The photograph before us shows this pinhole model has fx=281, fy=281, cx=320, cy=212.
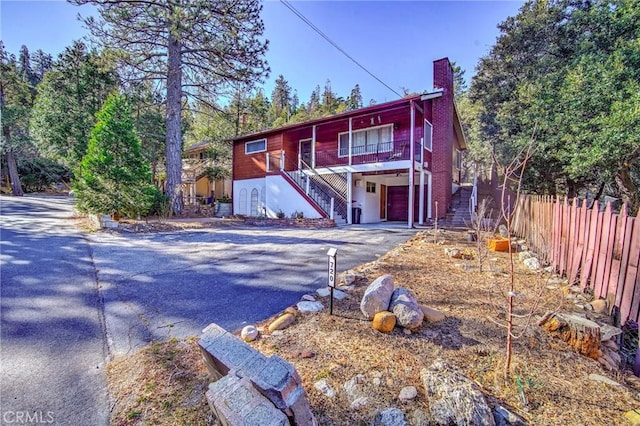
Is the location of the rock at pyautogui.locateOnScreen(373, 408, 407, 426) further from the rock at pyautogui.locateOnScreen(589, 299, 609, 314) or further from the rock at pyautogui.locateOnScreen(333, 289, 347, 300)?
the rock at pyautogui.locateOnScreen(589, 299, 609, 314)

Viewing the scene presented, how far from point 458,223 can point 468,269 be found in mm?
8349

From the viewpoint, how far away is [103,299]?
3.54 metres

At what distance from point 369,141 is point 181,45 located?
1030 cm

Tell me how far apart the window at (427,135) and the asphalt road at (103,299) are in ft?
26.5

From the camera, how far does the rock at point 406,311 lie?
8.54ft

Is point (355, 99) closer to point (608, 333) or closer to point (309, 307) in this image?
point (309, 307)

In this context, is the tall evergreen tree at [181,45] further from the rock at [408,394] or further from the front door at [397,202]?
the rock at [408,394]

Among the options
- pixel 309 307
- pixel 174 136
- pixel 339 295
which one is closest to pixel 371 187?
pixel 174 136

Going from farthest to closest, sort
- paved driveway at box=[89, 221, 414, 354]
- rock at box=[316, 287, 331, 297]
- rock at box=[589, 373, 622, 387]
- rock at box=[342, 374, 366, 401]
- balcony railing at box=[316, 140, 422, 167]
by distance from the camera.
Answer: balcony railing at box=[316, 140, 422, 167], rock at box=[316, 287, 331, 297], paved driveway at box=[89, 221, 414, 354], rock at box=[589, 373, 622, 387], rock at box=[342, 374, 366, 401]

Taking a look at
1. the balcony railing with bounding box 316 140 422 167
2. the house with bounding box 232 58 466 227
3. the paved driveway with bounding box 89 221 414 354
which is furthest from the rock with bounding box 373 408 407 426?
the balcony railing with bounding box 316 140 422 167

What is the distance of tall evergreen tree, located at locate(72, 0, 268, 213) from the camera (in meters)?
11.4

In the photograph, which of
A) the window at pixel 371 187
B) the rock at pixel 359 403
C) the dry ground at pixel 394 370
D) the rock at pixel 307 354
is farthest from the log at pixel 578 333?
the window at pixel 371 187

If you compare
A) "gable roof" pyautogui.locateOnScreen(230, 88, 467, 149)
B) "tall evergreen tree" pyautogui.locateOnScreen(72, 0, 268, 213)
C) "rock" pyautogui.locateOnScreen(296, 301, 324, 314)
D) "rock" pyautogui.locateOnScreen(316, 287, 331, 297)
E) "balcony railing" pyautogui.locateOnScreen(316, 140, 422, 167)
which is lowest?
"rock" pyautogui.locateOnScreen(296, 301, 324, 314)

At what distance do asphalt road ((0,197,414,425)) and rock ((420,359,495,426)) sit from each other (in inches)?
75.0
